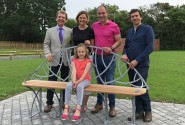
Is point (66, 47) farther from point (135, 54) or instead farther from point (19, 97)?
point (19, 97)

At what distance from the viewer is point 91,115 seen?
643cm

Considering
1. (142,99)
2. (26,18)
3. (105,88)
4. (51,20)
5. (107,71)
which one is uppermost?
(26,18)

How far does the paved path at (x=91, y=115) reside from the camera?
5.94 metres

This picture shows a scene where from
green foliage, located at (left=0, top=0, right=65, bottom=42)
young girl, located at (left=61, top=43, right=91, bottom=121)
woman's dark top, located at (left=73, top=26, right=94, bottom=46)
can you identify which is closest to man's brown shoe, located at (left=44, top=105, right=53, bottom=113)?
young girl, located at (left=61, top=43, right=91, bottom=121)

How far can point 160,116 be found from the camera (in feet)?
20.6

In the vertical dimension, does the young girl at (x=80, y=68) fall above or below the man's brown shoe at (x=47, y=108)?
above

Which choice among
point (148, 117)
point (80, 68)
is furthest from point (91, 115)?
point (148, 117)

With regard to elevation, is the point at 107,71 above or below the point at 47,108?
above

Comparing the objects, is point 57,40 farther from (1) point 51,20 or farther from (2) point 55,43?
(1) point 51,20

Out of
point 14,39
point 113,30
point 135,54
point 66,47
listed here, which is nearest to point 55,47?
point 66,47

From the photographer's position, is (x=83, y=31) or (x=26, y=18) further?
(x=26, y=18)

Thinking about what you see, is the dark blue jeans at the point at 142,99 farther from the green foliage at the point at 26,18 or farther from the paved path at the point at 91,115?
the green foliage at the point at 26,18

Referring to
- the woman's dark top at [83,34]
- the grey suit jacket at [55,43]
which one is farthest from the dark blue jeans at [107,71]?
the grey suit jacket at [55,43]

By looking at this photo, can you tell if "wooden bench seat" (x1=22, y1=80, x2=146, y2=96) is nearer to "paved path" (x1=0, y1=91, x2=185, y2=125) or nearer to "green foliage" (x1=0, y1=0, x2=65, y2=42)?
"paved path" (x1=0, y1=91, x2=185, y2=125)
